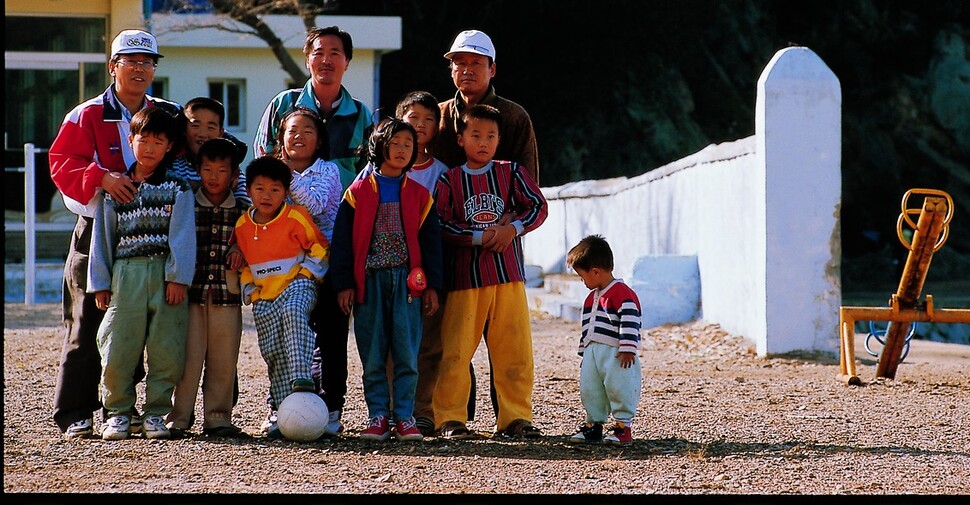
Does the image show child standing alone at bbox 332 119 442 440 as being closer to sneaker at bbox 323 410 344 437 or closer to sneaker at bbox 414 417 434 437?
sneaker at bbox 323 410 344 437

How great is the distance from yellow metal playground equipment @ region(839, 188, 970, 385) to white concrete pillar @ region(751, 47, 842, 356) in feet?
3.81

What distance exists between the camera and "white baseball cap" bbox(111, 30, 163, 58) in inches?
221

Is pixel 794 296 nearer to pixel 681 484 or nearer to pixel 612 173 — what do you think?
pixel 681 484

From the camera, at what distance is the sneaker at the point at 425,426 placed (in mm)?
5711

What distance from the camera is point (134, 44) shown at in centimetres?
563

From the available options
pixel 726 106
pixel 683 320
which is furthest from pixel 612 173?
pixel 683 320

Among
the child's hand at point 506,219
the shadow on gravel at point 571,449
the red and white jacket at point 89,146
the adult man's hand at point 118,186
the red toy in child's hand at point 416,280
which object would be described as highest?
the red and white jacket at point 89,146

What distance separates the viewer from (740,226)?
32.7ft

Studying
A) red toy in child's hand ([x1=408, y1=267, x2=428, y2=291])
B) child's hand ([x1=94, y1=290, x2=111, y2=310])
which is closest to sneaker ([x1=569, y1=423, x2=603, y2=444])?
red toy in child's hand ([x1=408, y1=267, x2=428, y2=291])

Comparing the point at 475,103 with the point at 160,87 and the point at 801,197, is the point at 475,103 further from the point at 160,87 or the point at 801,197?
the point at 160,87

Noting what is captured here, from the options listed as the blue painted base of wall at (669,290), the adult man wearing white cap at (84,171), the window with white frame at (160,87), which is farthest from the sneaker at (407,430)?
the window with white frame at (160,87)

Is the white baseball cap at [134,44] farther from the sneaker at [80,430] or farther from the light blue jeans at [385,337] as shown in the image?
the sneaker at [80,430]

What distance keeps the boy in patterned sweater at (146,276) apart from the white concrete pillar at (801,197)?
4.81 m

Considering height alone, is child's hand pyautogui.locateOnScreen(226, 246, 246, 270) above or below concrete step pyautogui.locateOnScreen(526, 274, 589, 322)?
above
